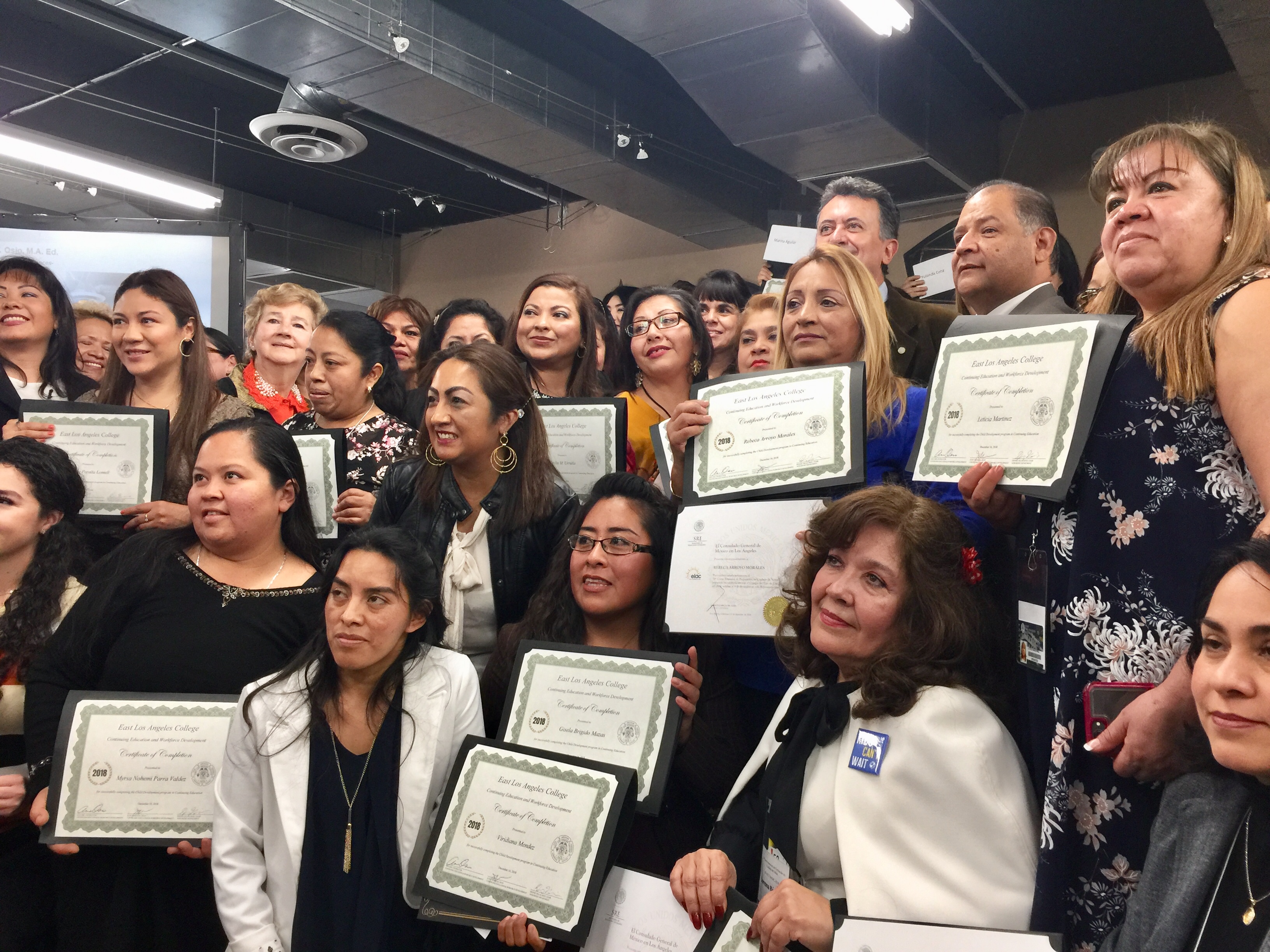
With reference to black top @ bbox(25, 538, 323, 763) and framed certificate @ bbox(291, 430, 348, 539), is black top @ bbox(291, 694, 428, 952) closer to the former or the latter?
black top @ bbox(25, 538, 323, 763)

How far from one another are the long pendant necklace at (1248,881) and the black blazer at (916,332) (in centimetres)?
219

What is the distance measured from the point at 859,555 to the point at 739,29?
5.69m

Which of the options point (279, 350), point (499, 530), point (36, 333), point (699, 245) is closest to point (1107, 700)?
point (499, 530)

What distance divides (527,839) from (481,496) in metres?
1.39

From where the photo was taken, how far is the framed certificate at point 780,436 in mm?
2531

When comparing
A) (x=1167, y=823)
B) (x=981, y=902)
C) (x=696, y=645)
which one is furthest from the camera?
(x=696, y=645)

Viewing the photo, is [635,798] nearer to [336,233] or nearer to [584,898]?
[584,898]

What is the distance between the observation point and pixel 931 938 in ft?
5.60

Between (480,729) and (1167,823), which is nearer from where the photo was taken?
(1167,823)

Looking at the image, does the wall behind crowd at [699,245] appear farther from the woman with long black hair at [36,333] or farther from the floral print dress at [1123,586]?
the woman with long black hair at [36,333]

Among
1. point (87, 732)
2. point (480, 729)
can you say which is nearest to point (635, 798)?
point (480, 729)

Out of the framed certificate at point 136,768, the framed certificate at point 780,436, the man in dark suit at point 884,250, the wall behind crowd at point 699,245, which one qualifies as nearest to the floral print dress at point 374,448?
the framed certificate at point 136,768

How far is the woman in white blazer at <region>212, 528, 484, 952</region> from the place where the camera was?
8.29 ft

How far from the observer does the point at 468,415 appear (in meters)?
3.41
